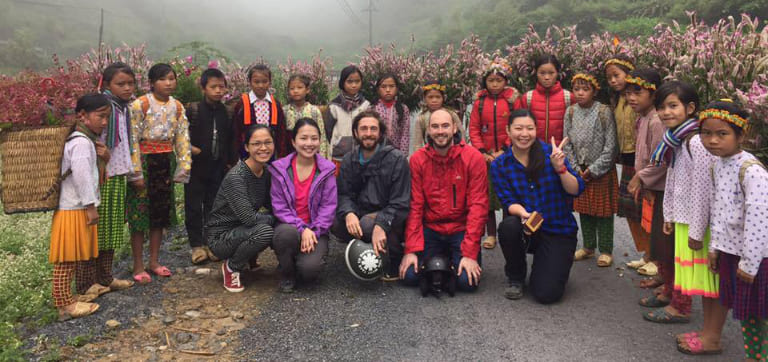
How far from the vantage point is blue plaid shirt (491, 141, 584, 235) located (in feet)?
14.4

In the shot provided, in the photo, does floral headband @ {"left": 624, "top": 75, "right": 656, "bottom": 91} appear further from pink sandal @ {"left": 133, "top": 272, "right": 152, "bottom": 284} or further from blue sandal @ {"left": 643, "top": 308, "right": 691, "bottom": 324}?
pink sandal @ {"left": 133, "top": 272, "right": 152, "bottom": 284}

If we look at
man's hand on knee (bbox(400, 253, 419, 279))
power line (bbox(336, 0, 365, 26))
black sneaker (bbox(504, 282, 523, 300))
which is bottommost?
black sneaker (bbox(504, 282, 523, 300))

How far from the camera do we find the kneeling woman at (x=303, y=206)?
4.46 m

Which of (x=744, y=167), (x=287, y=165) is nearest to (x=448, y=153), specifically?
(x=287, y=165)

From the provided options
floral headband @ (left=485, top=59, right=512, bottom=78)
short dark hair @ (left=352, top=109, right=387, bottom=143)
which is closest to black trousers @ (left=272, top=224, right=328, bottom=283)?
short dark hair @ (left=352, top=109, right=387, bottom=143)

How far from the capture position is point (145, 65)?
20.2 ft

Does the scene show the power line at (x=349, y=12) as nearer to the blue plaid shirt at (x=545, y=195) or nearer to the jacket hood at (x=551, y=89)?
the jacket hood at (x=551, y=89)

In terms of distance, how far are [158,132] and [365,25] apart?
91400 millimetres

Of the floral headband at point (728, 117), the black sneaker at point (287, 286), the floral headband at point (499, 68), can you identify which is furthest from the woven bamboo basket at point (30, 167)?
the floral headband at point (728, 117)

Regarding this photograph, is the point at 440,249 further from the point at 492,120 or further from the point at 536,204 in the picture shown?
the point at 492,120

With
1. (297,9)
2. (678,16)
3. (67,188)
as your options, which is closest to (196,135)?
(67,188)

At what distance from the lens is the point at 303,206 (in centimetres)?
466

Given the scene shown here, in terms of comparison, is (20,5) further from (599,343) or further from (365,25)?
(599,343)

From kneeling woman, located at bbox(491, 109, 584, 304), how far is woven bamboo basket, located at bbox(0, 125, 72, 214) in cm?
339
